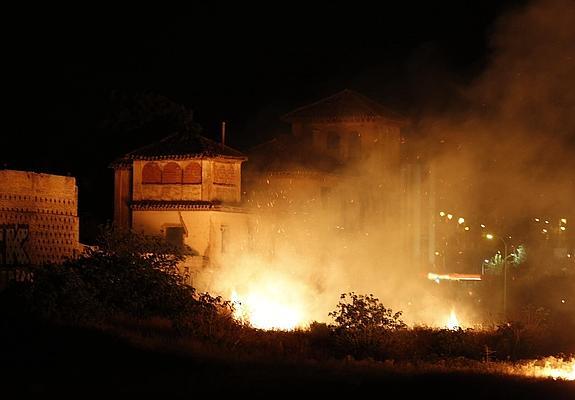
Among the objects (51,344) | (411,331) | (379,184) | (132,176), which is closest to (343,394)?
(51,344)

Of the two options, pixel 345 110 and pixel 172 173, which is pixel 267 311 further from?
pixel 345 110

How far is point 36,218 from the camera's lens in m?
28.7

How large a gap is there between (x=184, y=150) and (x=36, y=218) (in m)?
5.99

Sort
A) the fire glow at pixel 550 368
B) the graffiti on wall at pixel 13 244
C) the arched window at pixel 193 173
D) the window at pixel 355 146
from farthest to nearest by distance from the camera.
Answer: the window at pixel 355 146
the arched window at pixel 193 173
the graffiti on wall at pixel 13 244
the fire glow at pixel 550 368

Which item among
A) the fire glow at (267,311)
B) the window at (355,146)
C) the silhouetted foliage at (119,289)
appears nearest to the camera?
the silhouetted foliage at (119,289)

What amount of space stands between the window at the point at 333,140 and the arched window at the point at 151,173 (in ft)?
39.8

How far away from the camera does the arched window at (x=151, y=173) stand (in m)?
33.8

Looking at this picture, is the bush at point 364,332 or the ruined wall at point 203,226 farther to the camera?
the ruined wall at point 203,226

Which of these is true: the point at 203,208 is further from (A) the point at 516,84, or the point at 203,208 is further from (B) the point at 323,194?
(A) the point at 516,84

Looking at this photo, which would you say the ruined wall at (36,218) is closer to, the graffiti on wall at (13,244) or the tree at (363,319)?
the graffiti on wall at (13,244)

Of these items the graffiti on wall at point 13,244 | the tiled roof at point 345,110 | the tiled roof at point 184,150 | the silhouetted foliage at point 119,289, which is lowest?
the silhouetted foliage at point 119,289

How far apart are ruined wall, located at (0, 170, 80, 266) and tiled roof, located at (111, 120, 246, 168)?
3.96m


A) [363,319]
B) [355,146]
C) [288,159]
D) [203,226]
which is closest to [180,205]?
[203,226]

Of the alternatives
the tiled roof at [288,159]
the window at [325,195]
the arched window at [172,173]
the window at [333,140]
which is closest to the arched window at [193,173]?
the arched window at [172,173]
